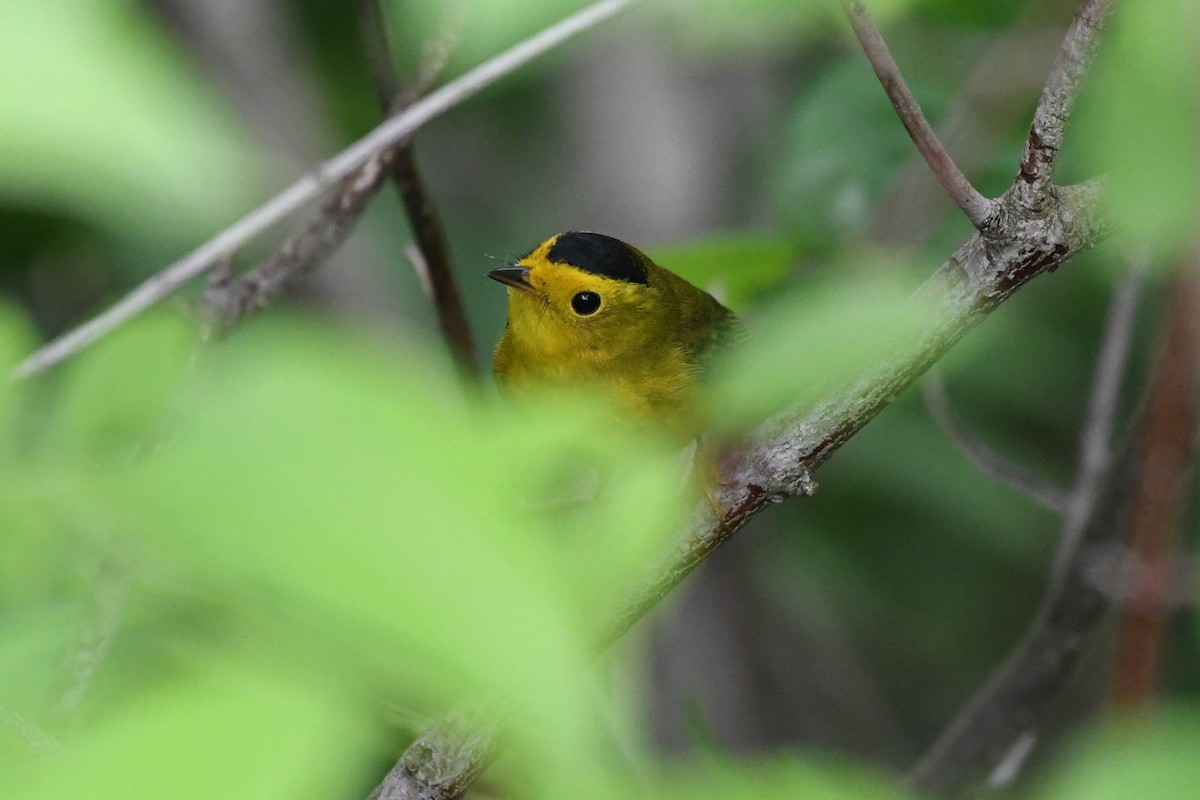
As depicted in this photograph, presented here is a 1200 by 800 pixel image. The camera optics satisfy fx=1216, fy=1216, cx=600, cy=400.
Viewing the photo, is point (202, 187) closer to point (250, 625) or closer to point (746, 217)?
point (250, 625)

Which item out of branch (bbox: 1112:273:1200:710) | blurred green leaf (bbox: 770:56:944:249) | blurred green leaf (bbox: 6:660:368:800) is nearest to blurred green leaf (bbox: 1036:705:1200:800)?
blurred green leaf (bbox: 6:660:368:800)

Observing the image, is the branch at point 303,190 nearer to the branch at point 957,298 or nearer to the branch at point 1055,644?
the branch at point 957,298

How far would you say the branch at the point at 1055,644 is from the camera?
2139 millimetres

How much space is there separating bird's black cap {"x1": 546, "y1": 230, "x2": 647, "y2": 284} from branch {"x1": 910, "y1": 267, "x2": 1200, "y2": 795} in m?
0.90

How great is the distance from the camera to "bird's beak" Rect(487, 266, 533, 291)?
224cm

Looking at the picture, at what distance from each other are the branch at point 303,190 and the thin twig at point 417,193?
32 centimetres

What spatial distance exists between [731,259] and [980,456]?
2.30ft

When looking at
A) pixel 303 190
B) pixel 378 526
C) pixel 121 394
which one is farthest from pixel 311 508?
pixel 303 190

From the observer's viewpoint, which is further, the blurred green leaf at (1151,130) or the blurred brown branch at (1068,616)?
the blurred brown branch at (1068,616)

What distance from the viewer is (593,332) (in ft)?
7.60

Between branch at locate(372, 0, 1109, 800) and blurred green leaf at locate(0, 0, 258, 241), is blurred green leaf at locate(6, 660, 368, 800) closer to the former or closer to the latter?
blurred green leaf at locate(0, 0, 258, 241)

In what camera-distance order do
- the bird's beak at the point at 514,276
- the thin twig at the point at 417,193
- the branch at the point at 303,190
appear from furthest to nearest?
the bird's beak at the point at 514,276 < the thin twig at the point at 417,193 < the branch at the point at 303,190

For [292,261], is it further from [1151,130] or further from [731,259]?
Answer: [1151,130]

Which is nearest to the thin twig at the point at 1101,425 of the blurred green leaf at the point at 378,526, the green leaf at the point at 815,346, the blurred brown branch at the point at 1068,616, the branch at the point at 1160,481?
the blurred brown branch at the point at 1068,616
